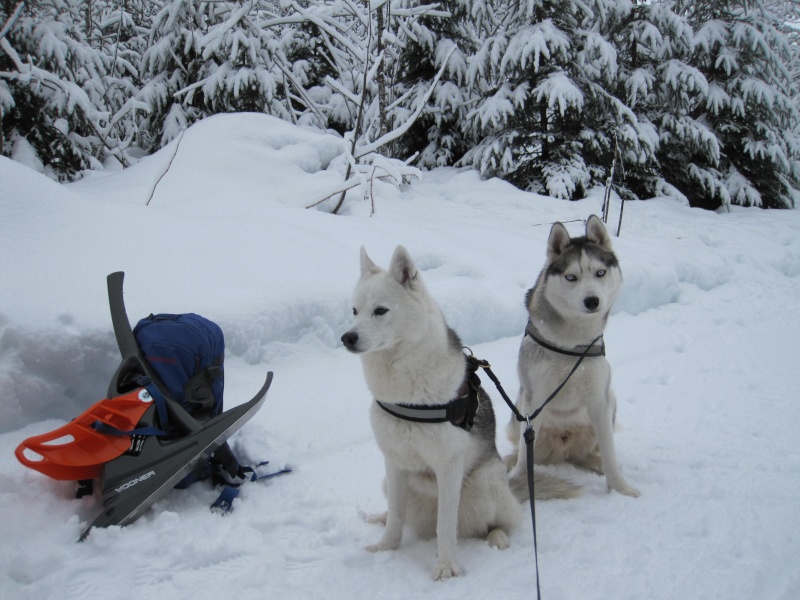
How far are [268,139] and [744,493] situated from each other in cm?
763

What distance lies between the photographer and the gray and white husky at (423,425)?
2.10m

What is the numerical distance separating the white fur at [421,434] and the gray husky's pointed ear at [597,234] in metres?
1.24

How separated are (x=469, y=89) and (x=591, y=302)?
9621 mm

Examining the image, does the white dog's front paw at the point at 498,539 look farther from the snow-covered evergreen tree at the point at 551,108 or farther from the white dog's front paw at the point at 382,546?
the snow-covered evergreen tree at the point at 551,108

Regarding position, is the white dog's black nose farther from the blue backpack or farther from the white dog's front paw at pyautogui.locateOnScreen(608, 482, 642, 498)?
the blue backpack

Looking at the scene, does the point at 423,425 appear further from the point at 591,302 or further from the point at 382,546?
the point at 591,302

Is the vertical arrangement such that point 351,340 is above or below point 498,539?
above

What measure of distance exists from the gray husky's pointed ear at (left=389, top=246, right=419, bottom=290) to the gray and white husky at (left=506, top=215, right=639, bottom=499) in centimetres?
105

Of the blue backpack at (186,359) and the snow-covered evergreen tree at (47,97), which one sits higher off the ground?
the snow-covered evergreen tree at (47,97)

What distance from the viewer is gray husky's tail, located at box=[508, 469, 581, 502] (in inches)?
103

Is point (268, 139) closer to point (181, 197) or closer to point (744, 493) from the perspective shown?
point (181, 197)

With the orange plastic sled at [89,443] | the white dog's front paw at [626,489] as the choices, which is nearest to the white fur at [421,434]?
the white dog's front paw at [626,489]

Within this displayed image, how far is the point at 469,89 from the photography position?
11000 millimetres

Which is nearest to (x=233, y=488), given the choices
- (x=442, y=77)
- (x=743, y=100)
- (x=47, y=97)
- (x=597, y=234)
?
(x=597, y=234)
